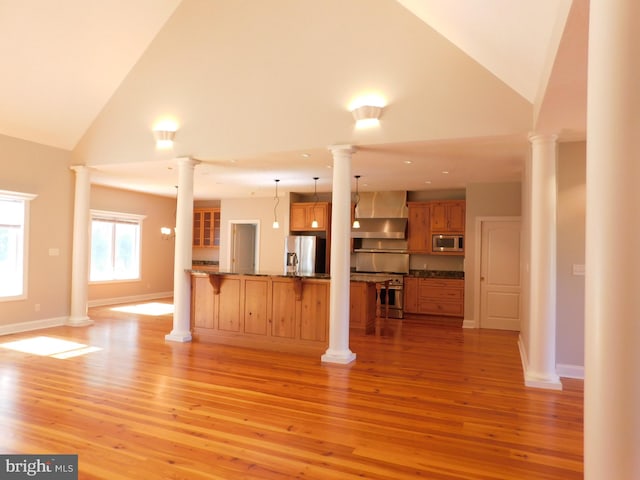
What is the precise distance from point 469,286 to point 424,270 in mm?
1371

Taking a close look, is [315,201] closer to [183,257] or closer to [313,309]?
[183,257]

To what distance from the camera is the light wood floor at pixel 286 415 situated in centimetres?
279

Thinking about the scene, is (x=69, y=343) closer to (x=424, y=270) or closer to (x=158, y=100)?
(x=158, y=100)

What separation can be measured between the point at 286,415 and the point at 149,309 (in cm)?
674

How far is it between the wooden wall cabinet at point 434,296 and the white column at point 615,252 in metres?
7.24

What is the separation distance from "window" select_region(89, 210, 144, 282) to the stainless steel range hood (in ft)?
18.1

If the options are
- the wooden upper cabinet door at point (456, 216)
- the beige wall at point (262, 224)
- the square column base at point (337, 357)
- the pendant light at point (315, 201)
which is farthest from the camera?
the beige wall at point (262, 224)

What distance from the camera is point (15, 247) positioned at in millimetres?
6938

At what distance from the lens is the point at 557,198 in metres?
4.98

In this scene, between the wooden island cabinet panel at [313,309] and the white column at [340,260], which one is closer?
the white column at [340,260]

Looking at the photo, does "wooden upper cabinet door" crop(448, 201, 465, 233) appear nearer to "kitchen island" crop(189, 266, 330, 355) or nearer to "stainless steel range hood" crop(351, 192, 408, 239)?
"stainless steel range hood" crop(351, 192, 408, 239)

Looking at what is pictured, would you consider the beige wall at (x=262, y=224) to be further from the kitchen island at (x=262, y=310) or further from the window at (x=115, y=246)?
the kitchen island at (x=262, y=310)

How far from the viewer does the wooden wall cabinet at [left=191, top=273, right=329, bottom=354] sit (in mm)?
5797
